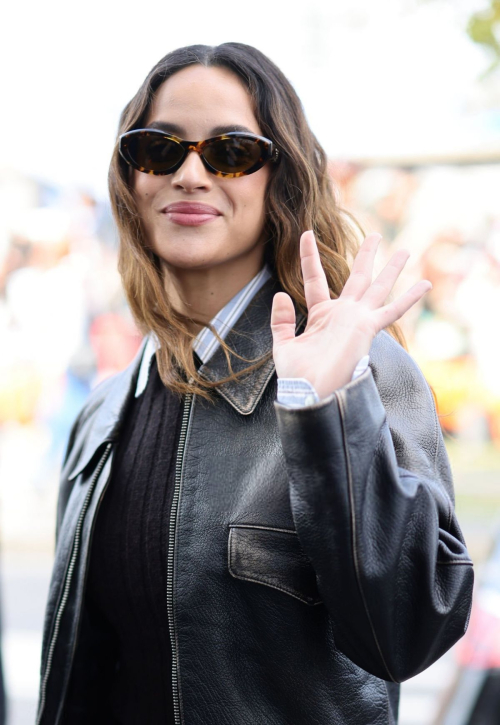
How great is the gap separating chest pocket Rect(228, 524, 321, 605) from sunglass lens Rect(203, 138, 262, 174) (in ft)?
2.83

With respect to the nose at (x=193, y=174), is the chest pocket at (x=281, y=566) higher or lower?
lower

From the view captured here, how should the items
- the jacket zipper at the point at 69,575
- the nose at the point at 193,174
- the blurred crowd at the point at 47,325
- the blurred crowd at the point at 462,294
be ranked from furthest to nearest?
1. the blurred crowd at the point at 47,325
2. the blurred crowd at the point at 462,294
3. the jacket zipper at the point at 69,575
4. the nose at the point at 193,174

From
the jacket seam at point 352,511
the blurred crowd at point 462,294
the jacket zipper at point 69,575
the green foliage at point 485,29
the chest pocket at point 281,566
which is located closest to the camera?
the jacket seam at point 352,511

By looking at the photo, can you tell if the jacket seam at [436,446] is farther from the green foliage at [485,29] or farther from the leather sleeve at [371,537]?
the green foliage at [485,29]

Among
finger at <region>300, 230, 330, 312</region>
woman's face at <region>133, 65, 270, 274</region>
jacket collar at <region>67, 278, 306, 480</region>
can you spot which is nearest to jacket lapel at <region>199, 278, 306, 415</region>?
jacket collar at <region>67, 278, 306, 480</region>

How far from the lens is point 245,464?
1.74 m

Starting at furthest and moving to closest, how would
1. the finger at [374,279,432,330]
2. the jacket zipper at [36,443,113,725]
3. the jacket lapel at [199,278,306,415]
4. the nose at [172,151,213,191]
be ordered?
the jacket zipper at [36,443,113,725] → the nose at [172,151,213,191] → the jacket lapel at [199,278,306,415] → the finger at [374,279,432,330]

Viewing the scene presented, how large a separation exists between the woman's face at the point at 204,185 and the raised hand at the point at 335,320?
15.3 inches

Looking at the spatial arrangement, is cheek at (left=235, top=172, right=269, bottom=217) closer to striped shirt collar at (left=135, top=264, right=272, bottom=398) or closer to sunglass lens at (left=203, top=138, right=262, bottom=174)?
sunglass lens at (left=203, top=138, right=262, bottom=174)

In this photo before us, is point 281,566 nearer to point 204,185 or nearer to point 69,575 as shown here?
point 69,575

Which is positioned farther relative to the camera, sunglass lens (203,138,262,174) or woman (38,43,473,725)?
sunglass lens (203,138,262,174)

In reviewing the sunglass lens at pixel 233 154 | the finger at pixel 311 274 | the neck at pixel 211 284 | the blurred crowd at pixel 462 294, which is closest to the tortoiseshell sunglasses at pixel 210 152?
the sunglass lens at pixel 233 154

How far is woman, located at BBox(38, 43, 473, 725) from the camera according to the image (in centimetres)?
145

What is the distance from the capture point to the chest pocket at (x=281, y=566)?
1.64 meters
